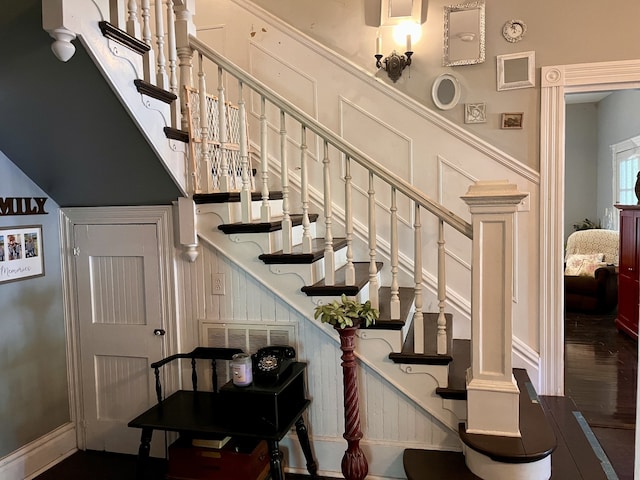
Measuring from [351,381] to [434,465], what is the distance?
584 millimetres

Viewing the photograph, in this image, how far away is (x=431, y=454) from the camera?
2461 mm

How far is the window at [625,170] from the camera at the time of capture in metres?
6.06

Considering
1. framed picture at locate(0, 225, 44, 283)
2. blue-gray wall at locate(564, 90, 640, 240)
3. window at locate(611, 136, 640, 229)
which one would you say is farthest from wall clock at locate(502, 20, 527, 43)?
blue-gray wall at locate(564, 90, 640, 240)

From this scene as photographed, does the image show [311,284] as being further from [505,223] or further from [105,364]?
[105,364]

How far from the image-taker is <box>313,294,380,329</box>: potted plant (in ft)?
7.55

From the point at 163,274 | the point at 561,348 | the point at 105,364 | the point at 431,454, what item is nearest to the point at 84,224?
the point at 163,274

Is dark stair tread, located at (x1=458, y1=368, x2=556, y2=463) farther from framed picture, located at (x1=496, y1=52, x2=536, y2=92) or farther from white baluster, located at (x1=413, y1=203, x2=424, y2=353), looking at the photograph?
framed picture, located at (x1=496, y1=52, x2=536, y2=92)

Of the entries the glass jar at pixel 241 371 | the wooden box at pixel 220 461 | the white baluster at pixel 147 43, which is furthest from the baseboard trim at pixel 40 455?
the white baluster at pixel 147 43

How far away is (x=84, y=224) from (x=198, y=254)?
80cm

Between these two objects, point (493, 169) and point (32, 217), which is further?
point (493, 169)

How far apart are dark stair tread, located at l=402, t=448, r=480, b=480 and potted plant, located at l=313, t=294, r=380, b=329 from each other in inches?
28.7

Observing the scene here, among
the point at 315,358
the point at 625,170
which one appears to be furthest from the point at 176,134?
the point at 625,170

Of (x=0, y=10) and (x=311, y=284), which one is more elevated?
Result: (x=0, y=10)

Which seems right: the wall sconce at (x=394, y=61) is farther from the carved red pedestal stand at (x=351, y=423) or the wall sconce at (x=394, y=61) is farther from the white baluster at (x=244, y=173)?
the carved red pedestal stand at (x=351, y=423)
